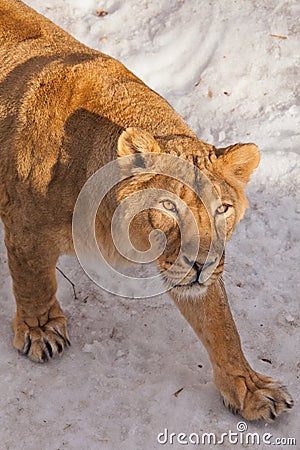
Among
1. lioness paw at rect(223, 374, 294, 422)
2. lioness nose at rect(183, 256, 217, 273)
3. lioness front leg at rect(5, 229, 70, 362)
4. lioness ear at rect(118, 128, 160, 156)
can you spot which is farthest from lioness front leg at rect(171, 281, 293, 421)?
lioness ear at rect(118, 128, 160, 156)

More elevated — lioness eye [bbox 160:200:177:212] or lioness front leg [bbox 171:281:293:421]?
lioness eye [bbox 160:200:177:212]

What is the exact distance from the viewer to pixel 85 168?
395cm

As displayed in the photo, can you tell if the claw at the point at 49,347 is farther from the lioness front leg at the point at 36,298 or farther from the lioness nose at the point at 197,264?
the lioness nose at the point at 197,264

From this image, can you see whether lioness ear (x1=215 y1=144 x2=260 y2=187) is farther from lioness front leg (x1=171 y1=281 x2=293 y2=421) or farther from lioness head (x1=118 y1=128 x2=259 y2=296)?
lioness front leg (x1=171 y1=281 x2=293 y2=421)

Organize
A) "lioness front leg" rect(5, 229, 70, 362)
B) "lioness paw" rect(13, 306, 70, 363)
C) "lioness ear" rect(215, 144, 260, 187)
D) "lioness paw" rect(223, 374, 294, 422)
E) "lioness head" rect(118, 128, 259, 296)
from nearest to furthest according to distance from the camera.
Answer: "lioness head" rect(118, 128, 259, 296)
"lioness ear" rect(215, 144, 260, 187)
"lioness paw" rect(223, 374, 294, 422)
"lioness front leg" rect(5, 229, 70, 362)
"lioness paw" rect(13, 306, 70, 363)

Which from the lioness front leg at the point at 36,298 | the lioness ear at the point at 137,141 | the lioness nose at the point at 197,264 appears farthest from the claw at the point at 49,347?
the lioness ear at the point at 137,141

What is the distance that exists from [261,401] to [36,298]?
128 centimetres

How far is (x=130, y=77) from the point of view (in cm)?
432

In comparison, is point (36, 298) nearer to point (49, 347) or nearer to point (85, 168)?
point (49, 347)

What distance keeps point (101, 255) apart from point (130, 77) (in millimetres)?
946

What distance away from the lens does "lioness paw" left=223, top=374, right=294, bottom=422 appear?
402 cm

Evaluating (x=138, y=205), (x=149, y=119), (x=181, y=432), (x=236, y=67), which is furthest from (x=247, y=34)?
(x=181, y=432)

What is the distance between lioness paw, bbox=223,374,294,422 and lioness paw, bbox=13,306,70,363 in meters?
0.94

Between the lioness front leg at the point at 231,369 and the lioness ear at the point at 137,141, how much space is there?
0.85 metres
